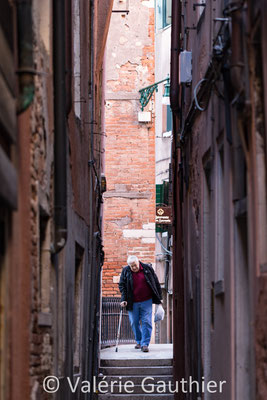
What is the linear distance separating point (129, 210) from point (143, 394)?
1010 cm

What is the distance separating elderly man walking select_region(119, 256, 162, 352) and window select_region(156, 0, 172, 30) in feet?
36.6

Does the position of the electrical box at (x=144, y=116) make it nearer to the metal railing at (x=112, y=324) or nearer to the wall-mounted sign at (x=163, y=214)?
the wall-mounted sign at (x=163, y=214)

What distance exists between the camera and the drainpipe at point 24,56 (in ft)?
20.6

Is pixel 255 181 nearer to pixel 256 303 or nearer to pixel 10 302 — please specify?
pixel 256 303

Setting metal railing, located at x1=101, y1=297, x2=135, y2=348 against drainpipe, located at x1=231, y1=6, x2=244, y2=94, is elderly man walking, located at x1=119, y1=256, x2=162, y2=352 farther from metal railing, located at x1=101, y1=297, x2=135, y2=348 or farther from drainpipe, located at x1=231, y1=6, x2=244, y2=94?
drainpipe, located at x1=231, y1=6, x2=244, y2=94

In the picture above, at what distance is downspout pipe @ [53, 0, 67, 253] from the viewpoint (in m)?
8.15

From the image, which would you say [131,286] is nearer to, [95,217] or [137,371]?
[95,217]

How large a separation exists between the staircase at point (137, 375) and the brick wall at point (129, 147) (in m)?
7.86

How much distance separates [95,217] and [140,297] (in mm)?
1942

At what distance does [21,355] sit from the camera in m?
6.19

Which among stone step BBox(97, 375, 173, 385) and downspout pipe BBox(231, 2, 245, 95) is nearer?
downspout pipe BBox(231, 2, 245, 95)

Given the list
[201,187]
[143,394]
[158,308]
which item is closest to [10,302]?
[201,187]

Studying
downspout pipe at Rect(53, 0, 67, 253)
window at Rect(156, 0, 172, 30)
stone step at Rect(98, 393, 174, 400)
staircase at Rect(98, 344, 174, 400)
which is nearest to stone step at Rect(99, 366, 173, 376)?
staircase at Rect(98, 344, 174, 400)

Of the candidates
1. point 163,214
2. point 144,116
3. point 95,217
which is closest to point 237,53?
point 95,217
